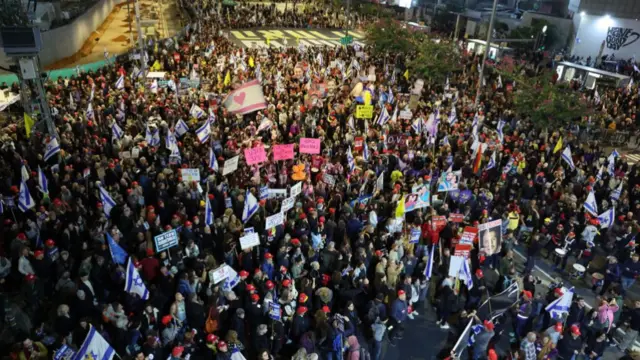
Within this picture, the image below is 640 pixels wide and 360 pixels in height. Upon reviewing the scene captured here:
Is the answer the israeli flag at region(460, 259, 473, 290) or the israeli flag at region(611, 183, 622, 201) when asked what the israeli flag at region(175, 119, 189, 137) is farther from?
the israeli flag at region(611, 183, 622, 201)

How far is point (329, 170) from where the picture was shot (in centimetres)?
1427

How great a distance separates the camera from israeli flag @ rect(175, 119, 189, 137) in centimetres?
1644

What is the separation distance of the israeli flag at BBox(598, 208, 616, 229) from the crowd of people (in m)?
0.05

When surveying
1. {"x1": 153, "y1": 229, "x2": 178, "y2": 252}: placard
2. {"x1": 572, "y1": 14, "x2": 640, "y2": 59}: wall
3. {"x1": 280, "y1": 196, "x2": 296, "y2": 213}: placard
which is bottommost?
{"x1": 153, "y1": 229, "x2": 178, "y2": 252}: placard

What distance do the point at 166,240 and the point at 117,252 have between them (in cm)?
97

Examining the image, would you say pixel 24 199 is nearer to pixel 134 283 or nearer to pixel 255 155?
pixel 134 283

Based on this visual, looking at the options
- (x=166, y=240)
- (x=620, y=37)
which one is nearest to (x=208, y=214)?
(x=166, y=240)

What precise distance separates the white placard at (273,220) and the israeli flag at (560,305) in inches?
231

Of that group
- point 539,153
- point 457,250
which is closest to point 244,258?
point 457,250

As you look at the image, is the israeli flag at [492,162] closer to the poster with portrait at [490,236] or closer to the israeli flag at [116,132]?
the poster with portrait at [490,236]

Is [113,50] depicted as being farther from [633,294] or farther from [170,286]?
[633,294]

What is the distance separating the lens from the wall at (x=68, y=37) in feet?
91.6

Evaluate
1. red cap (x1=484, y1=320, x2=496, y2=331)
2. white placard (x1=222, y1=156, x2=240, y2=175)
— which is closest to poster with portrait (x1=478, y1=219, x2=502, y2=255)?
red cap (x1=484, y1=320, x2=496, y2=331)

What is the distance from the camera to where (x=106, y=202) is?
1137cm
